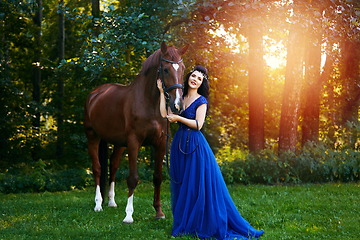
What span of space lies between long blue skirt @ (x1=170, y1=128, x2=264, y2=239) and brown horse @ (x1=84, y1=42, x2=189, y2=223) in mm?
648

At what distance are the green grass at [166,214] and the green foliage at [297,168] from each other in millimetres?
736

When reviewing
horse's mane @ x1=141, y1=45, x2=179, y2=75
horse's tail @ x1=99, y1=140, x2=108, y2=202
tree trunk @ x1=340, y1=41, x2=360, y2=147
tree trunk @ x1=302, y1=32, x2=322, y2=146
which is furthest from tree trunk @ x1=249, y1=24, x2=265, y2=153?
horse's mane @ x1=141, y1=45, x2=179, y2=75

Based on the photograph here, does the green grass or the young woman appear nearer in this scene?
the young woman

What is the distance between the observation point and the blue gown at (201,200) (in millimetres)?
3889

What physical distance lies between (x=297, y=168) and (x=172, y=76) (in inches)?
237

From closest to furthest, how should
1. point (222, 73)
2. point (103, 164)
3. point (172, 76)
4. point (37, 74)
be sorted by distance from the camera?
point (172, 76), point (103, 164), point (222, 73), point (37, 74)

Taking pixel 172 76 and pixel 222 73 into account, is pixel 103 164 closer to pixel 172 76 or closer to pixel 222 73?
pixel 172 76

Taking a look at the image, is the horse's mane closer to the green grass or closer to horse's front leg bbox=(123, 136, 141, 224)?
horse's front leg bbox=(123, 136, 141, 224)

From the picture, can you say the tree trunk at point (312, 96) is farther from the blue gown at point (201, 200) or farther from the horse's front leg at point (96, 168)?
the blue gown at point (201, 200)

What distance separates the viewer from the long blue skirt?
388 centimetres

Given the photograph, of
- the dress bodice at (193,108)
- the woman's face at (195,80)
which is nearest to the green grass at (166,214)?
the dress bodice at (193,108)

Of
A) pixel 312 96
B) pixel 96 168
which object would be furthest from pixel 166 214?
pixel 312 96

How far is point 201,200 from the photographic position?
3.92 meters

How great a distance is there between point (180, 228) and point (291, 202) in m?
3.12
